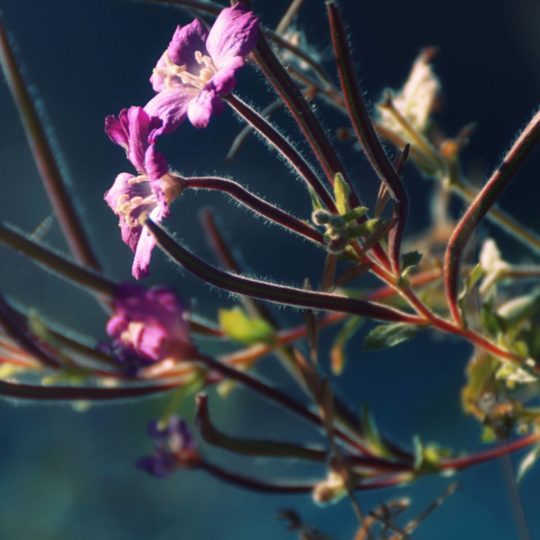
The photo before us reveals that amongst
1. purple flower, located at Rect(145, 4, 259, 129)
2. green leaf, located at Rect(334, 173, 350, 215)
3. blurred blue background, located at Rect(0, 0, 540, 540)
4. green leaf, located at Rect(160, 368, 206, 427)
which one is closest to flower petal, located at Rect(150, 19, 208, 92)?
purple flower, located at Rect(145, 4, 259, 129)

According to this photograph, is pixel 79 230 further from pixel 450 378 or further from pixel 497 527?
pixel 450 378

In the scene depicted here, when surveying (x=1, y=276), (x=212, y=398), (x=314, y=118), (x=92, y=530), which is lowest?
(x=92, y=530)

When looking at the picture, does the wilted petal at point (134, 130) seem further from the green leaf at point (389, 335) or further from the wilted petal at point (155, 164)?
the green leaf at point (389, 335)

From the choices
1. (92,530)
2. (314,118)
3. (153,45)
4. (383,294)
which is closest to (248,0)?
(314,118)

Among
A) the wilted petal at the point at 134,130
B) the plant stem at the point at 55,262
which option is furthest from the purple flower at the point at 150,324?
the wilted petal at the point at 134,130

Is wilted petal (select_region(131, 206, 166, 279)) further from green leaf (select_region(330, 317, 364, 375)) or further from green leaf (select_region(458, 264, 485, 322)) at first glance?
green leaf (select_region(330, 317, 364, 375))

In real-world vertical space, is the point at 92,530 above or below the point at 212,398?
below
